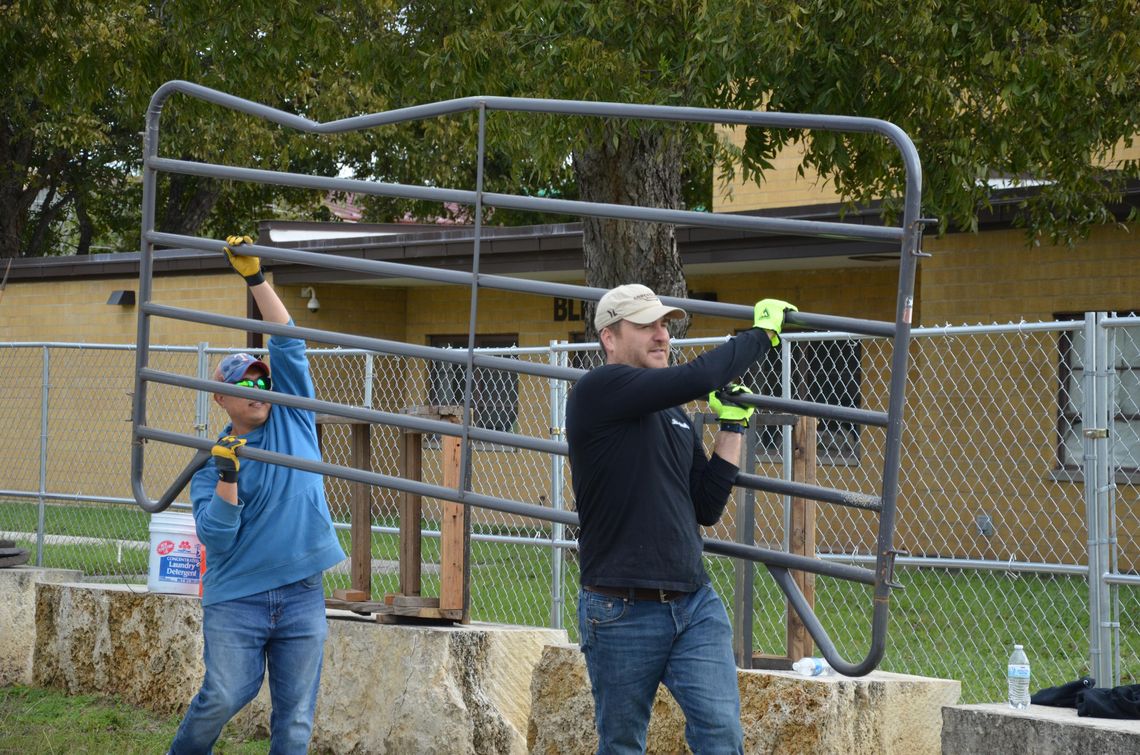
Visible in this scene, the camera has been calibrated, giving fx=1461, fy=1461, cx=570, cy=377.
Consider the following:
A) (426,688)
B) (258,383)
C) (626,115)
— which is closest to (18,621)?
(426,688)

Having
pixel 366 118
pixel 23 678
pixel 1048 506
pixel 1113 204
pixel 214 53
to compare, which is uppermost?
pixel 214 53

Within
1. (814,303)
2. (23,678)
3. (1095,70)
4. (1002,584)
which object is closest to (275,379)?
(23,678)

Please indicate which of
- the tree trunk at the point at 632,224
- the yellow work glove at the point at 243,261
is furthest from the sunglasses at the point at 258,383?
the tree trunk at the point at 632,224

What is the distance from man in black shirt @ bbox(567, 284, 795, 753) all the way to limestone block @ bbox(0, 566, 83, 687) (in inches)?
230

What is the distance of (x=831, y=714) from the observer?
5.84 m

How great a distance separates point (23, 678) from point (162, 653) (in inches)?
53.2

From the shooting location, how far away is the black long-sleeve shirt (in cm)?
420

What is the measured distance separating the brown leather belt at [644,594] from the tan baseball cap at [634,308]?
0.77 m

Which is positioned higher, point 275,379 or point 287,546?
point 275,379

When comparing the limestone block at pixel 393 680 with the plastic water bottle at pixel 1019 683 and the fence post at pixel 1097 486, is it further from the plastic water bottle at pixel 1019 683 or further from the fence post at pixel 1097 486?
the fence post at pixel 1097 486

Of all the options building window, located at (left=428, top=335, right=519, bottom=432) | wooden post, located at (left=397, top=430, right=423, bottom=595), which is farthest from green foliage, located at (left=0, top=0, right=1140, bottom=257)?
building window, located at (left=428, top=335, right=519, bottom=432)

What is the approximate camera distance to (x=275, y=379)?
5.30 m

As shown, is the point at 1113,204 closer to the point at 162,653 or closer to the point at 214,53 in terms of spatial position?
the point at 214,53

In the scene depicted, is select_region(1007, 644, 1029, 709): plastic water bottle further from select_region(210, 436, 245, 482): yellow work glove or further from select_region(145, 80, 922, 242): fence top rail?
select_region(210, 436, 245, 482): yellow work glove
